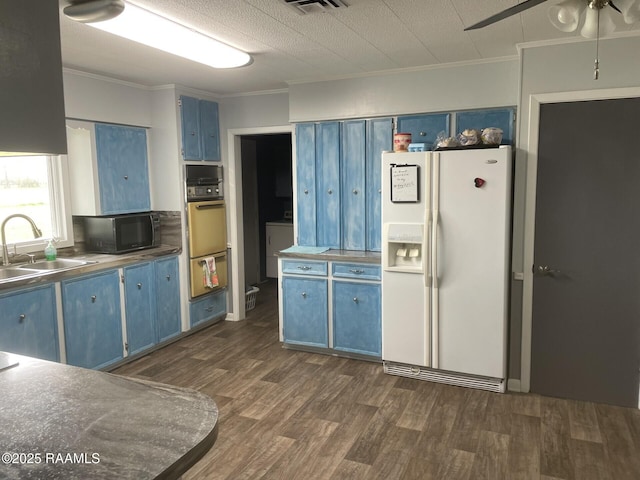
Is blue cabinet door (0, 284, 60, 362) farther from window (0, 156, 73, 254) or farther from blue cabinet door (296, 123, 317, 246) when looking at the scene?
blue cabinet door (296, 123, 317, 246)

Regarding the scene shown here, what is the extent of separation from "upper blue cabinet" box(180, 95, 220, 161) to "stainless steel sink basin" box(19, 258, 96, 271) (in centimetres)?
144

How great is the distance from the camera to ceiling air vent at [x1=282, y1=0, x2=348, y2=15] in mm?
2500

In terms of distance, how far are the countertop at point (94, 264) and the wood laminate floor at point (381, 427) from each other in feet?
3.00

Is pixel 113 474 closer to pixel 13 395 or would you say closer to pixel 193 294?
pixel 13 395

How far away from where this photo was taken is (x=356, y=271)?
4.23 m

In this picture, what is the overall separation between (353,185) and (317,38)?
5.14ft

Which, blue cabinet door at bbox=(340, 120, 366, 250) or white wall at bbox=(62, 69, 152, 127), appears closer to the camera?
white wall at bbox=(62, 69, 152, 127)

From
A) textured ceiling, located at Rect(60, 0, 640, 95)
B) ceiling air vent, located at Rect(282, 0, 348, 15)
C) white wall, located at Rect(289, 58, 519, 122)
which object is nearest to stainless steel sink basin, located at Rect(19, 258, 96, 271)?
textured ceiling, located at Rect(60, 0, 640, 95)

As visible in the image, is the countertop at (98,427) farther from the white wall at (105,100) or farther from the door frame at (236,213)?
the door frame at (236,213)

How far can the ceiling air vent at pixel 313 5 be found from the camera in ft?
8.20

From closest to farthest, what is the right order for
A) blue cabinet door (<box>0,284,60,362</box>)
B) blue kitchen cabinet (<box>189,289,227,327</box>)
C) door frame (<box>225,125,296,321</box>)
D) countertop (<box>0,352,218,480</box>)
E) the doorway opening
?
1. countertop (<box>0,352,218,480</box>)
2. blue cabinet door (<box>0,284,60,362</box>)
3. blue kitchen cabinet (<box>189,289,227,327</box>)
4. door frame (<box>225,125,296,321</box>)
5. the doorway opening

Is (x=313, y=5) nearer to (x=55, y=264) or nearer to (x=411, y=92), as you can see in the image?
(x=411, y=92)

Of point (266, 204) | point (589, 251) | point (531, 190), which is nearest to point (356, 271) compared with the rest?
point (531, 190)

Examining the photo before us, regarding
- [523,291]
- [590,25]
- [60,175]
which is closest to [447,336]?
[523,291]
